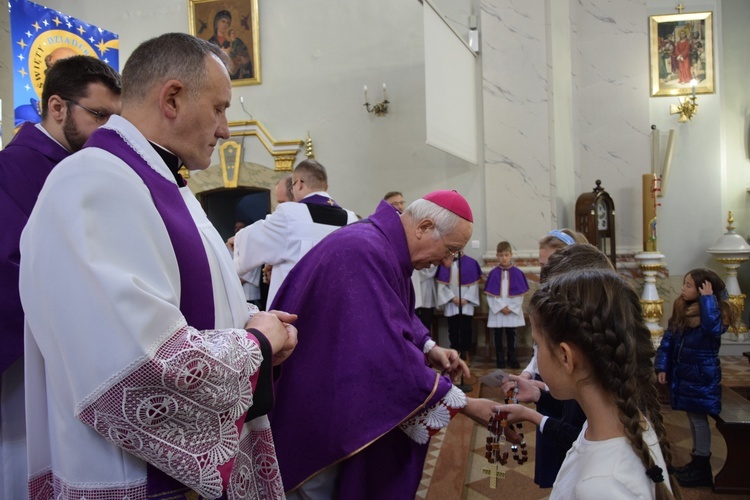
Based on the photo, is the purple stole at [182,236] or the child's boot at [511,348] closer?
the purple stole at [182,236]

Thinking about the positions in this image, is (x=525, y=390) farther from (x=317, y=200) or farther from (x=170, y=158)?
(x=317, y=200)

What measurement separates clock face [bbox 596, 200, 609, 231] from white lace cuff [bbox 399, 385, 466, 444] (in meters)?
6.65

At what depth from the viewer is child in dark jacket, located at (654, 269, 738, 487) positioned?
12.5 ft

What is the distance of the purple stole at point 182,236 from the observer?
123 cm

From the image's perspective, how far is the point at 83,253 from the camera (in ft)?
3.42

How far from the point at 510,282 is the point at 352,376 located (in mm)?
5681

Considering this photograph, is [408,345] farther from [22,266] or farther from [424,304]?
[424,304]

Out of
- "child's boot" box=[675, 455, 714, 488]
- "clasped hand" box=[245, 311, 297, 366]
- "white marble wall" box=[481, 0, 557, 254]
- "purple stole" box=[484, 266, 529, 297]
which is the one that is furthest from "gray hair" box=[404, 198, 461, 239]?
"white marble wall" box=[481, 0, 557, 254]

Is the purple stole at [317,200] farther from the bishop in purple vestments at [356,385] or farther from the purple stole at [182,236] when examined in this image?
the purple stole at [182,236]

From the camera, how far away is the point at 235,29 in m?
9.57

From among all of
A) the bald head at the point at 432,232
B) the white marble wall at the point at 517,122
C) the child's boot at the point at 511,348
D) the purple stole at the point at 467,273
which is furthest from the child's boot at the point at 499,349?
the bald head at the point at 432,232

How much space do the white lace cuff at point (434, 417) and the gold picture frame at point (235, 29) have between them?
839 centimetres

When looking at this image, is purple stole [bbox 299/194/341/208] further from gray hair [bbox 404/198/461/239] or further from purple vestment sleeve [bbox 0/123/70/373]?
purple vestment sleeve [bbox 0/123/70/373]

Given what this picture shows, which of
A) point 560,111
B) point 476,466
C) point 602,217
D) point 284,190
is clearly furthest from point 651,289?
point 284,190
